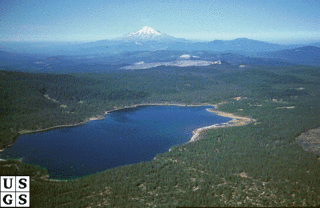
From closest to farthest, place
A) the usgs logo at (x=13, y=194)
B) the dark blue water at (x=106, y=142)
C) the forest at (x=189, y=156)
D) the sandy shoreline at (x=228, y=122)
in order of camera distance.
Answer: the usgs logo at (x=13, y=194) → the forest at (x=189, y=156) → the dark blue water at (x=106, y=142) → the sandy shoreline at (x=228, y=122)

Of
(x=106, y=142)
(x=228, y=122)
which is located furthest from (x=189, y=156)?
(x=228, y=122)

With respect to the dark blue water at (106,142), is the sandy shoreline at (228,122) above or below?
above

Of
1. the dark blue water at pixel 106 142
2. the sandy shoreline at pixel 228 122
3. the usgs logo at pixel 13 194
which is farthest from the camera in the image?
the sandy shoreline at pixel 228 122

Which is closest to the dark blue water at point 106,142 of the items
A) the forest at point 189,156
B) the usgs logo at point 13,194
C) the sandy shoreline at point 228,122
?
the sandy shoreline at point 228,122

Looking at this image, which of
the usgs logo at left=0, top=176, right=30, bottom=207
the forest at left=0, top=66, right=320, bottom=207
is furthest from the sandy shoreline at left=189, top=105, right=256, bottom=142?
the usgs logo at left=0, top=176, right=30, bottom=207

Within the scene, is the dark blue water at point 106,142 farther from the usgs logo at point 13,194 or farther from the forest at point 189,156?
the usgs logo at point 13,194

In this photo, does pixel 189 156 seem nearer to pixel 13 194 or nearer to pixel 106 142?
pixel 106 142
